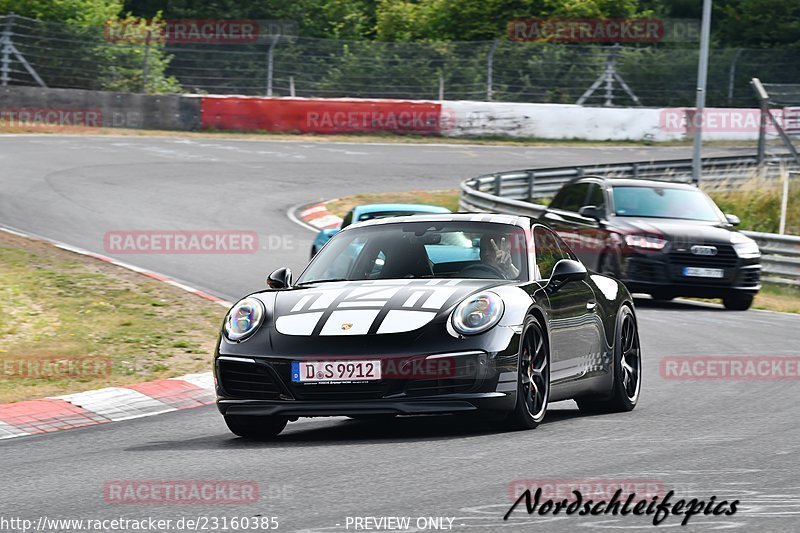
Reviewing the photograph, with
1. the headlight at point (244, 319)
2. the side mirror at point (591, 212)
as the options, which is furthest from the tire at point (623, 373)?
the side mirror at point (591, 212)

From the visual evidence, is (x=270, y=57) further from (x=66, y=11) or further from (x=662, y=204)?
(x=662, y=204)

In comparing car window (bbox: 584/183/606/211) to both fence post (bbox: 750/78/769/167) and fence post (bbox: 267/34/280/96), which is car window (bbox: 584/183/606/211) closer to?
fence post (bbox: 750/78/769/167)

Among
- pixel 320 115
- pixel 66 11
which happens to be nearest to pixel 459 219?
pixel 320 115

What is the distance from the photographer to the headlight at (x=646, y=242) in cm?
1767

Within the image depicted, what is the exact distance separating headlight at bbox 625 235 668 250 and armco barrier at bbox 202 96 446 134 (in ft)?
75.1

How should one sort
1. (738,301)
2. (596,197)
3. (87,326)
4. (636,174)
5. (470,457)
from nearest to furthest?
(470,457) → (87,326) → (738,301) → (596,197) → (636,174)

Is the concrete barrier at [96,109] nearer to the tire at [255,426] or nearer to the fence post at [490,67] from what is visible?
the fence post at [490,67]

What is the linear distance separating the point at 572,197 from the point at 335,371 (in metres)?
12.1

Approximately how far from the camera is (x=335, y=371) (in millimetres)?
7707

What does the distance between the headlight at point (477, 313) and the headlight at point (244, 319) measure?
113 cm

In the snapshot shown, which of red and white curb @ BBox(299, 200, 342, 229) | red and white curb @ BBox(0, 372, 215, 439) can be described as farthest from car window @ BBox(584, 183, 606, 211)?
red and white curb @ BBox(0, 372, 215, 439)

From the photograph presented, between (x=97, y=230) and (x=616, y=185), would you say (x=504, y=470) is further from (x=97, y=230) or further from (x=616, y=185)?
(x=97, y=230)

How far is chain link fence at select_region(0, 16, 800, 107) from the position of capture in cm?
3991

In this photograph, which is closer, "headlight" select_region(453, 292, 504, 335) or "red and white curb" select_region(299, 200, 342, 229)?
"headlight" select_region(453, 292, 504, 335)
